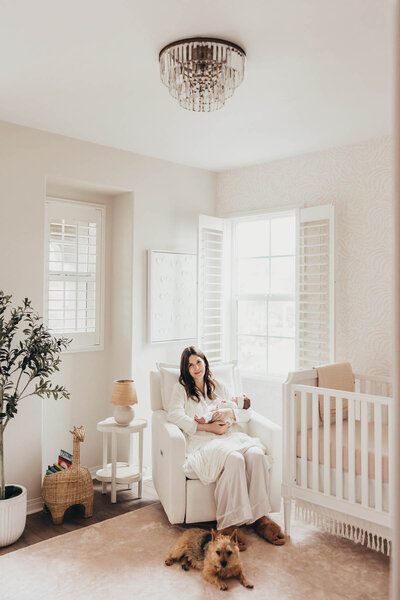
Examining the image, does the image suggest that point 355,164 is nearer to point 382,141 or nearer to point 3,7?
point 382,141

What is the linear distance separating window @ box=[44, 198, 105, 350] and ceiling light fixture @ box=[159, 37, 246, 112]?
182cm

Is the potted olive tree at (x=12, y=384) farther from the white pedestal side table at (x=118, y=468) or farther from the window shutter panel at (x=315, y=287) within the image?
the window shutter panel at (x=315, y=287)

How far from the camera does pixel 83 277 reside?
4070 mm

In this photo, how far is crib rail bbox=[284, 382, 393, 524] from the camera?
2604mm

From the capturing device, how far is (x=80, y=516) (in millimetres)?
3330

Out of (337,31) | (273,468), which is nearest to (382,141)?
(337,31)

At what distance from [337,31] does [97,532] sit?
9.95 ft

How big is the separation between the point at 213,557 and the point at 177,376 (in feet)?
4.33

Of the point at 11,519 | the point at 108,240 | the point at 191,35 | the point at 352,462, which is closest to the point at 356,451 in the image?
the point at 352,462

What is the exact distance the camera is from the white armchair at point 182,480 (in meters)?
2.94

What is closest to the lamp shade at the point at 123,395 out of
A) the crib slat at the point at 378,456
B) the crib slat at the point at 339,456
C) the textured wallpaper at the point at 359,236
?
the crib slat at the point at 339,456

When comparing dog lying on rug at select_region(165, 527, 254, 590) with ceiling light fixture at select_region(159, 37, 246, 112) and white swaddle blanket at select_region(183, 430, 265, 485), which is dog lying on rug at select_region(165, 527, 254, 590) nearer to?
white swaddle blanket at select_region(183, 430, 265, 485)

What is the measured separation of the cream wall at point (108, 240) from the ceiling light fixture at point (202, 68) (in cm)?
143

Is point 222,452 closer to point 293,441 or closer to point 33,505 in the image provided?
point 293,441
